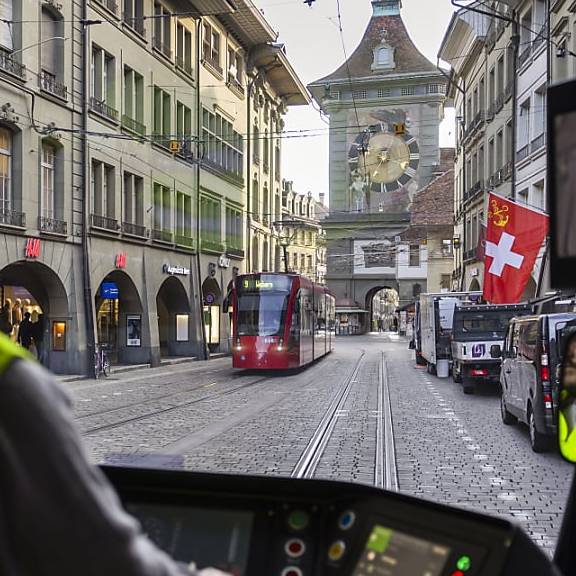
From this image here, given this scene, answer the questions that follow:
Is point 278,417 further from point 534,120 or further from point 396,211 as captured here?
point 396,211

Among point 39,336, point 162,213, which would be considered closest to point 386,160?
point 162,213

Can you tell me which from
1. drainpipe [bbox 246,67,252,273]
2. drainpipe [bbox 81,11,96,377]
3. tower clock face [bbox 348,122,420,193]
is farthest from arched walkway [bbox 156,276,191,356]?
tower clock face [bbox 348,122,420,193]

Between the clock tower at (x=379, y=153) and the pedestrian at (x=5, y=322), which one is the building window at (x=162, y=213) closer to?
the pedestrian at (x=5, y=322)

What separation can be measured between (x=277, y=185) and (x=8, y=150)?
33.5 m

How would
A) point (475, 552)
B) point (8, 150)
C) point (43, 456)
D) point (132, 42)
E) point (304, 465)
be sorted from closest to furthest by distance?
point (43, 456) < point (475, 552) < point (304, 465) < point (8, 150) < point (132, 42)

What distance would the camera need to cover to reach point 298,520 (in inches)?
90.9

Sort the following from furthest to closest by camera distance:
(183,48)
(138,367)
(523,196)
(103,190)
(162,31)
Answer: (183,48), (162,31), (523,196), (138,367), (103,190)

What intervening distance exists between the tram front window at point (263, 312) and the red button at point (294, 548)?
2217 centimetres

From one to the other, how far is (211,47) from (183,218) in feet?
28.3

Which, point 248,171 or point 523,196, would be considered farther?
point 248,171

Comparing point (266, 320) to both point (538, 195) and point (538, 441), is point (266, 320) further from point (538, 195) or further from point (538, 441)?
point (538, 441)

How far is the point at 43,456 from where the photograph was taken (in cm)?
125

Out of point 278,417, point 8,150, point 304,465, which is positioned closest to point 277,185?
point 8,150

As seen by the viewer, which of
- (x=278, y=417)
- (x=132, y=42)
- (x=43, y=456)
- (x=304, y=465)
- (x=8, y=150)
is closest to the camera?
(x=43, y=456)
